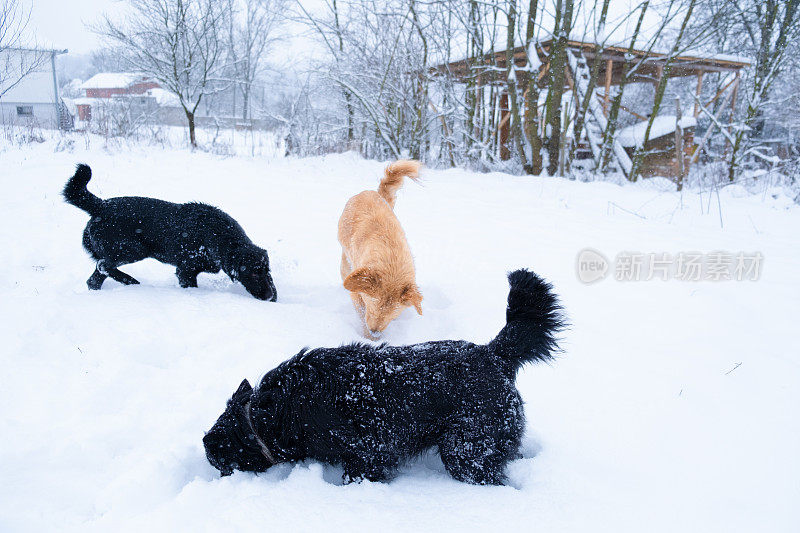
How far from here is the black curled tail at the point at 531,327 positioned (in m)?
2.02

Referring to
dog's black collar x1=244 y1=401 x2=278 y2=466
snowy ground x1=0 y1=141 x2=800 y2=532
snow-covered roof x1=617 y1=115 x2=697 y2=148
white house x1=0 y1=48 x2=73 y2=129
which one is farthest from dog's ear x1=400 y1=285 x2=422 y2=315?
white house x1=0 y1=48 x2=73 y2=129

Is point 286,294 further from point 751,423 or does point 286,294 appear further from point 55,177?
point 55,177

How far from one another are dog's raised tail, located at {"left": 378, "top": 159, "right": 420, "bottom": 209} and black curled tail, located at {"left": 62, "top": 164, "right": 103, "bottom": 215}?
110 inches

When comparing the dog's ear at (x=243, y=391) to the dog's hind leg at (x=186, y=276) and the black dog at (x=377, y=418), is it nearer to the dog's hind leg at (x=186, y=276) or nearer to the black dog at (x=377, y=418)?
the black dog at (x=377, y=418)

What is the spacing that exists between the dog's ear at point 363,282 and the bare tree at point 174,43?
13929 mm

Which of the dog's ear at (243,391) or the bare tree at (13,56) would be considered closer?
the dog's ear at (243,391)

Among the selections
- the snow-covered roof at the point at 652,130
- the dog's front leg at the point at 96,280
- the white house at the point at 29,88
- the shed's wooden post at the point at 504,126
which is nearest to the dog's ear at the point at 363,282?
the dog's front leg at the point at 96,280

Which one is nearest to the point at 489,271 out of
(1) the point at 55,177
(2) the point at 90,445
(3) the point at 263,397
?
(3) the point at 263,397

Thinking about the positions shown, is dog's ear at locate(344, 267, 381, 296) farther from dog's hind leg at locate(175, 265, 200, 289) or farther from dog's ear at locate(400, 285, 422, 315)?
dog's hind leg at locate(175, 265, 200, 289)

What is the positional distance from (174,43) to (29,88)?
67.5 feet

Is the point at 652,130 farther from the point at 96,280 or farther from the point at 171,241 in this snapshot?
the point at 96,280

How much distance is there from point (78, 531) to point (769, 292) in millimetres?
4784

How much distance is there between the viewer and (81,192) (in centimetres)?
365

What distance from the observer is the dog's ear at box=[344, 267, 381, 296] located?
2.90m
